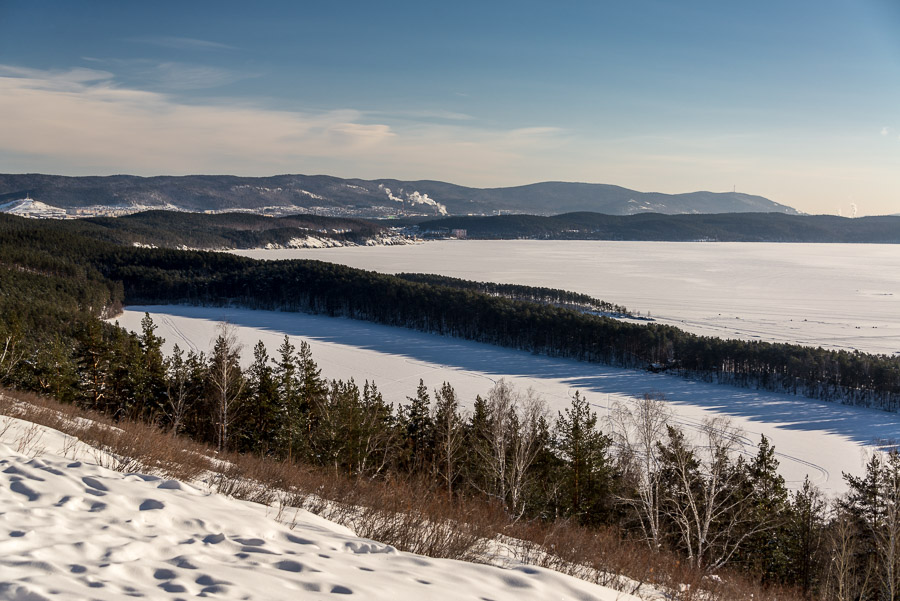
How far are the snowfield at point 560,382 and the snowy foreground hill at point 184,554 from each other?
129 feet

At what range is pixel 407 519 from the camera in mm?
7438

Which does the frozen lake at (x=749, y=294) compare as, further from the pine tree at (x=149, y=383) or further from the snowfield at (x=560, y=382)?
the pine tree at (x=149, y=383)

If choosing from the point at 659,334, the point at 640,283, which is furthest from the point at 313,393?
the point at 640,283

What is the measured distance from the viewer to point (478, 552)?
6.98 metres

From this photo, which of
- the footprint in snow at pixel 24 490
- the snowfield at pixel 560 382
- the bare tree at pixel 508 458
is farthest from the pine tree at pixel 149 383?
the snowfield at pixel 560 382

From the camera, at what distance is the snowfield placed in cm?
4469

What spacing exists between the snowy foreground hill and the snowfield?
39320 millimetres

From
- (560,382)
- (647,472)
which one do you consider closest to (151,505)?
(647,472)

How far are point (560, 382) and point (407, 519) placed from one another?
59.7 metres

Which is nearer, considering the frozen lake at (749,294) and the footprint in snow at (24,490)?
the footprint in snow at (24,490)

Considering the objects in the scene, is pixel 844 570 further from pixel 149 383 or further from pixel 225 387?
pixel 149 383

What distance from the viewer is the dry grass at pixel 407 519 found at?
283 inches

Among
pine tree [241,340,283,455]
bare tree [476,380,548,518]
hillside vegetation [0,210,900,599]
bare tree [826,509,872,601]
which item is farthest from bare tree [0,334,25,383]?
bare tree [826,509,872,601]

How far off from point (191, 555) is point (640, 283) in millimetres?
157826
